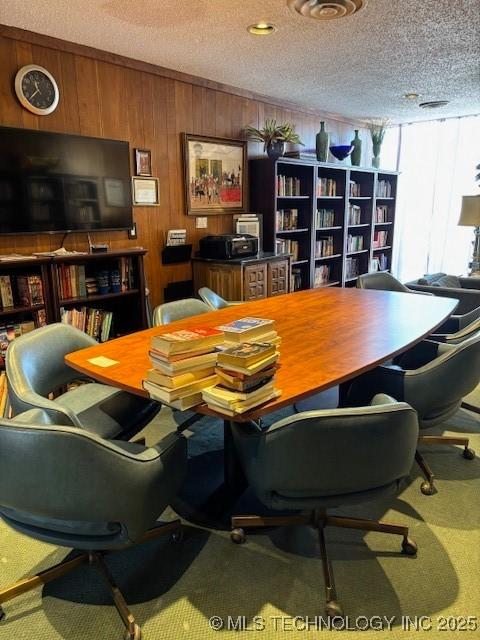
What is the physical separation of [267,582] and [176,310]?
156cm

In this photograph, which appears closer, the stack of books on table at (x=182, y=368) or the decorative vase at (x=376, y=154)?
the stack of books on table at (x=182, y=368)

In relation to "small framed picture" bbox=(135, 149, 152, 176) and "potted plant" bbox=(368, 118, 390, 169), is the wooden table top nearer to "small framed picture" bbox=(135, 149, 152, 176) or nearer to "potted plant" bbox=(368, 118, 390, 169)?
"small framed picture" bbox=(135, 149, 152, 176)

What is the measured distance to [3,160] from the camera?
2.82 meters

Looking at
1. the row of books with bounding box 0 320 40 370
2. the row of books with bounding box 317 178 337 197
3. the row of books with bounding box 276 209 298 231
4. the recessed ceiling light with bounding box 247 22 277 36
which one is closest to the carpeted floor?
the row of books with bounding box 0 320 40 370

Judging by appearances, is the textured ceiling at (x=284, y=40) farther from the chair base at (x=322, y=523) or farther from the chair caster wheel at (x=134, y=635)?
the chair caster wheel at (x=134, y=635)

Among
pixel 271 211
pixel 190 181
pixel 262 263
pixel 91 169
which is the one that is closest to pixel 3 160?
pixel 91 169

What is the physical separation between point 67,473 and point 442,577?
4.56 ft

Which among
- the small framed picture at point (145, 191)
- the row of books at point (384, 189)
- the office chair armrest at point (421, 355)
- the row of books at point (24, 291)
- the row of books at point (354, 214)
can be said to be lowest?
the office chair armrest at point (421, 355)

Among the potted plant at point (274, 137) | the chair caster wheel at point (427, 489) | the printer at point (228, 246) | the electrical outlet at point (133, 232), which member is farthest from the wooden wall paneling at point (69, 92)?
the chair caster wheel at point (427, 489)

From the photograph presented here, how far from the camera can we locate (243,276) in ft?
12.8

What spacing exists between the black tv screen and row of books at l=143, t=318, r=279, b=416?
80.7 inches

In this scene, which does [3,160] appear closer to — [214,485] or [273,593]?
[214,485]

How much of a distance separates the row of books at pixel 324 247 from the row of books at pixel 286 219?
485 mm

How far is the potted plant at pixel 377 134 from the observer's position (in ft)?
20.1
